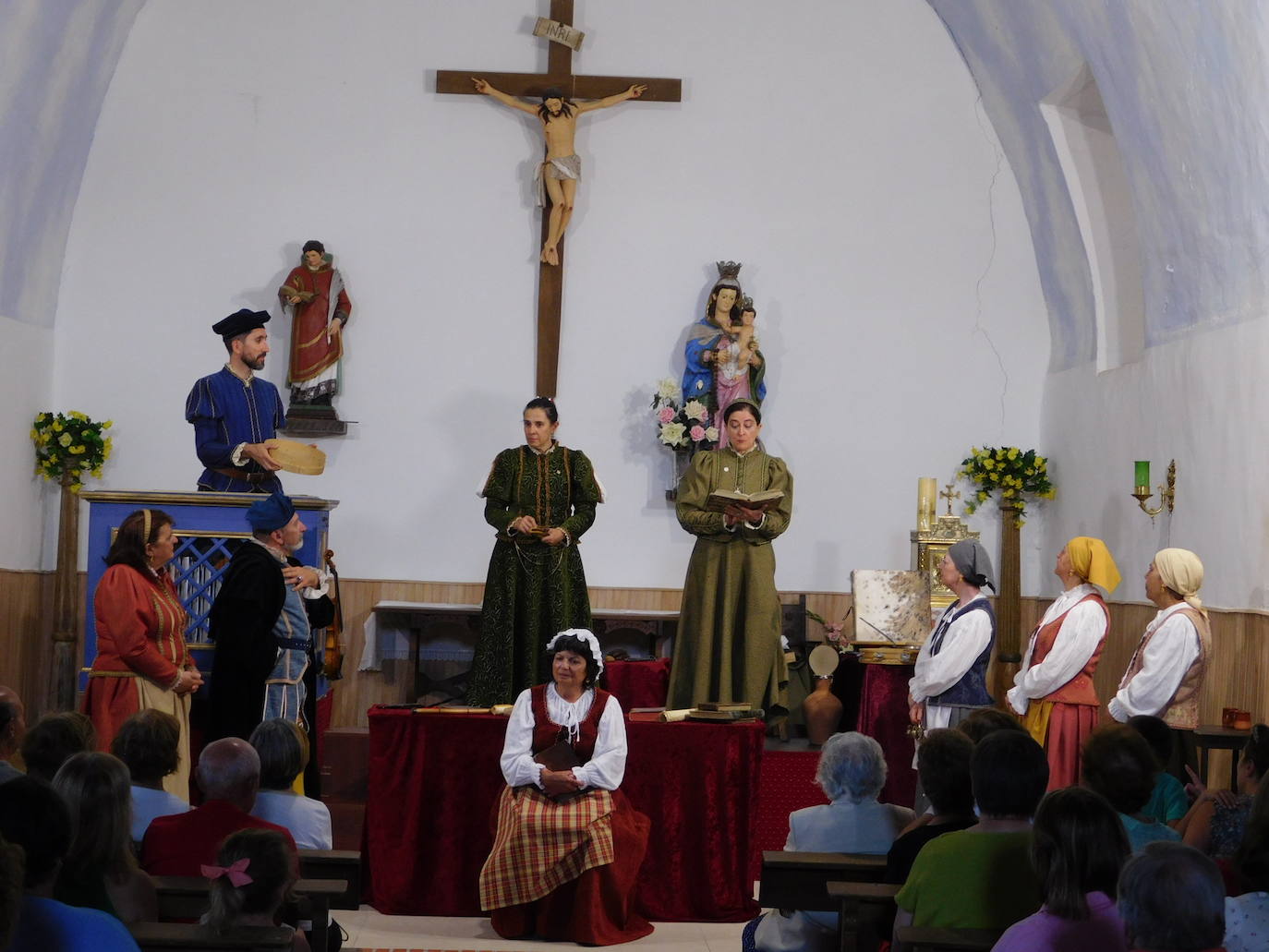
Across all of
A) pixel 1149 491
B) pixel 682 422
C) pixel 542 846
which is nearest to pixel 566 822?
pixel 542 846

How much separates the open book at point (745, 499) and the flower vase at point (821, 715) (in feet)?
3.30

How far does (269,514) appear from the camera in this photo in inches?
217

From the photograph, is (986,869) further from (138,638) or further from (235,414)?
(235,414)

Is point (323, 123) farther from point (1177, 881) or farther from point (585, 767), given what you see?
point (1177, 881)

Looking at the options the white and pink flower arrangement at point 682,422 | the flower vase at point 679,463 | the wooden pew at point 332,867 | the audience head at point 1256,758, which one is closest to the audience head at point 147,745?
the wooden pew at point 332,867

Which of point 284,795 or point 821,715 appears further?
point 821,715

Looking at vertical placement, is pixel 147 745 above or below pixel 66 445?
below

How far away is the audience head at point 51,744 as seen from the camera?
3740mm

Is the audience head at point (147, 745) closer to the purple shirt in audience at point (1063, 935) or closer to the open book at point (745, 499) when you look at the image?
the purple shirt in audience at point (1063, 935)

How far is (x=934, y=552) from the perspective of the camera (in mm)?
8180

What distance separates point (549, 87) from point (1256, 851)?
696 centimetres

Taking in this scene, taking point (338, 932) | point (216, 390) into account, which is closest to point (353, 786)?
point (216, 390)

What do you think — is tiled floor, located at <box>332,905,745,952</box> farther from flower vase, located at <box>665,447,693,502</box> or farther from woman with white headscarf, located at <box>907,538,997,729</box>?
flower vase, located at <box>665,447,693,502</box>

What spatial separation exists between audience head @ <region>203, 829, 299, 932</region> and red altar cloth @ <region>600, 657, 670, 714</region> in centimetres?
466
